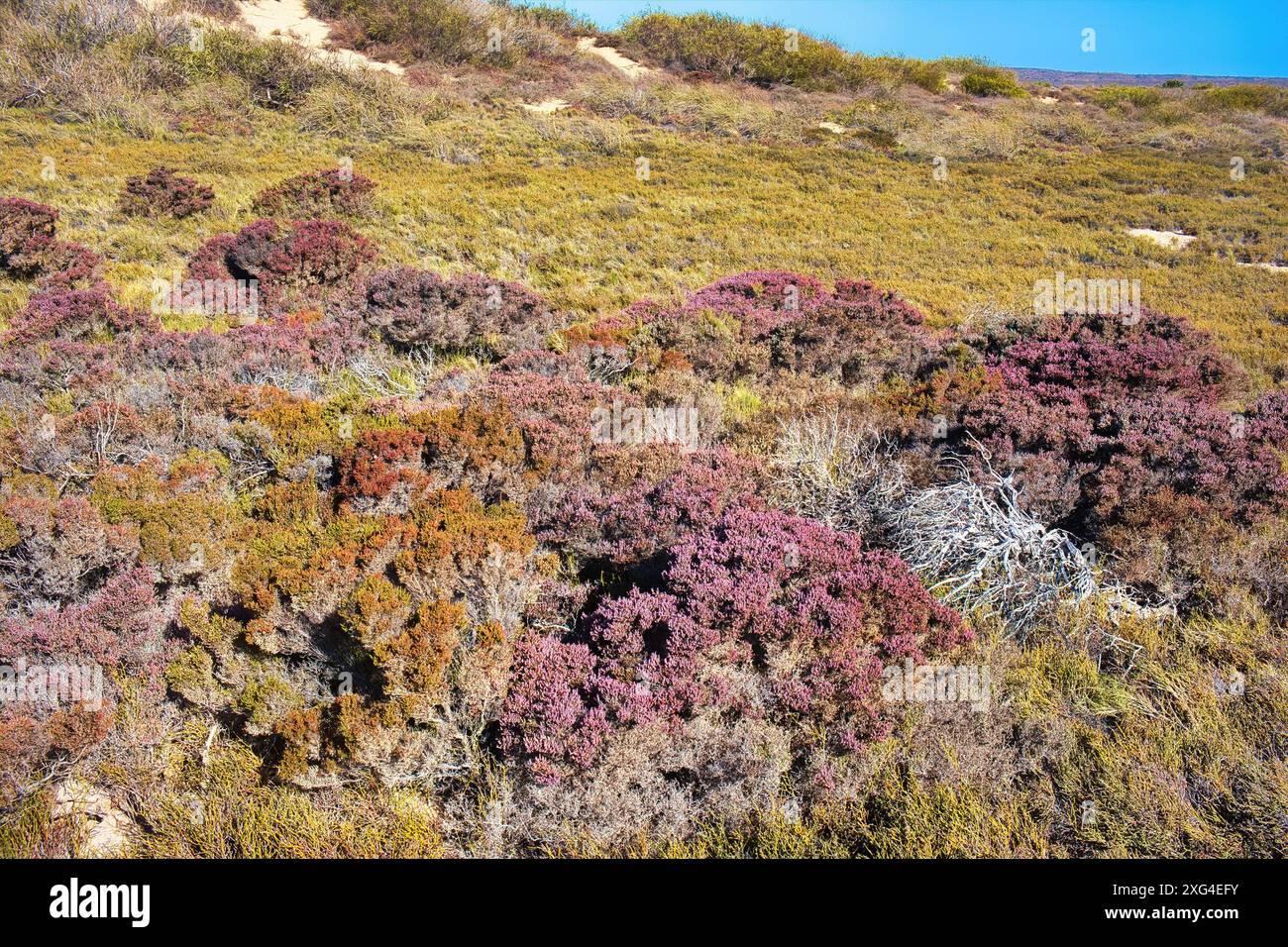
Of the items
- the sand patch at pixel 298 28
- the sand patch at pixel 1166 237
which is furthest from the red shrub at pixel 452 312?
the sand patch at pixel 298 28

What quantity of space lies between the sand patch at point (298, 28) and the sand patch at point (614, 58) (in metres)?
10.1

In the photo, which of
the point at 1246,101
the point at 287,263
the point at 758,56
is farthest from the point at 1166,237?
the point at 1246,101

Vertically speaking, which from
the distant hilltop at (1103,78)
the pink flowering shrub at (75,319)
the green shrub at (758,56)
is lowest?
the pink flowering shrub at (75,319)

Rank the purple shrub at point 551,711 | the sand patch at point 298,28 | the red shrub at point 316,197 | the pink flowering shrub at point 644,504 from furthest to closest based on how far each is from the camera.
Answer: the sand patch at point 298,28 → the red shrub at point 316,197 → the pink flowering shrub at point 644,504 → the purple shrub at point 551,711

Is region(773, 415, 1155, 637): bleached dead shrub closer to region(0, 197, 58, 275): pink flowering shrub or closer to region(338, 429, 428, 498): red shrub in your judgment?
region(338, 429, 428, 498): red shrub

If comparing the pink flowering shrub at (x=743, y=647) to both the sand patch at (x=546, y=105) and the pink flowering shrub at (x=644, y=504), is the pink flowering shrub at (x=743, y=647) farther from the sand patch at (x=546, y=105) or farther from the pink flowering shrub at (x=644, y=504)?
the sand patch at (x=546, y=105)

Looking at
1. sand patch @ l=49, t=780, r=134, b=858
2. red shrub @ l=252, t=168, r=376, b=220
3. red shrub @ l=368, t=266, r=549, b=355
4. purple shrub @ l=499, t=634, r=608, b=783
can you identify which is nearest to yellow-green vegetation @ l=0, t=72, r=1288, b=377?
red shrub @ l=252, t=168, r=376, b=220

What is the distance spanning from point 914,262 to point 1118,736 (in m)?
12.5

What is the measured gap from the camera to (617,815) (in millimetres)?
2629

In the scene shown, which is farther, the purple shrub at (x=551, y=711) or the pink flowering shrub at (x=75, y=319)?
the pink flowering shrub at (x=75, y=319)

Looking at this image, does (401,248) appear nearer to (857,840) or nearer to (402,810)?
(402,810)

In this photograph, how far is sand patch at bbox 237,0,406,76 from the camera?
28.7 meters

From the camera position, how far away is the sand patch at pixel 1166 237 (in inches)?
609

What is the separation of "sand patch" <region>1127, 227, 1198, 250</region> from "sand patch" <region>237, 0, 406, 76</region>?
27783 mm
